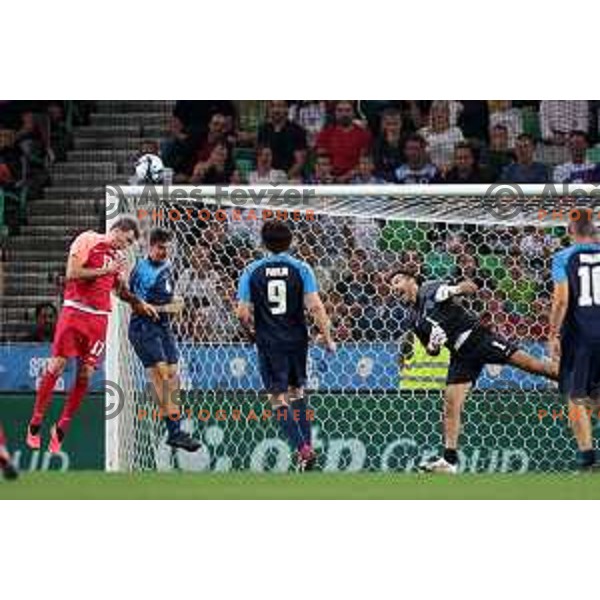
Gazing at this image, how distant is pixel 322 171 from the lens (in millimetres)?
18766

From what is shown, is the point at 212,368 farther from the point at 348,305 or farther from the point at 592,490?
the point at 592,490

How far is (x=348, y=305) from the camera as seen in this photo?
50.3ft

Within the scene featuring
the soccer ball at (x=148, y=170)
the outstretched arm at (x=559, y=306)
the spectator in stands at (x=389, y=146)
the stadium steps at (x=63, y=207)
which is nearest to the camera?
the outstretched arm at (x=559, y=306)

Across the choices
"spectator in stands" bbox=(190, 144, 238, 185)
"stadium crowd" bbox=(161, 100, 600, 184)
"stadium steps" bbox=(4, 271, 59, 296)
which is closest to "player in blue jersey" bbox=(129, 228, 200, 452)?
"stadium steps" bbox=(4, 271, 59, 296)

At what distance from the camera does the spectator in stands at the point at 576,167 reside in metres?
18.2

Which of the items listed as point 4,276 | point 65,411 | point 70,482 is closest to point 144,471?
point 65,411

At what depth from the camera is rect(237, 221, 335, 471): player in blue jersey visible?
1315 cm

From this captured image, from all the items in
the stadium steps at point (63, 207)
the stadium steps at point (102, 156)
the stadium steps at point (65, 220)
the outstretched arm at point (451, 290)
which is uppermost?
the stadium steps at point (102, 156)

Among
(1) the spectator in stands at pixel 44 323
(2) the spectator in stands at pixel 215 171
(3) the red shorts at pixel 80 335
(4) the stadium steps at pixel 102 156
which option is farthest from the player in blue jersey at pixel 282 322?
(4) the stadium steps at pixel 102 156

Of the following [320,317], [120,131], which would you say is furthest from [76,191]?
[320,317]

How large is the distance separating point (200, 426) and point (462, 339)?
2888 millimetres

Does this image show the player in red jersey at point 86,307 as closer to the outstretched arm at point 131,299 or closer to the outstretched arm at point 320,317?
the outstretched arm at point 131,299

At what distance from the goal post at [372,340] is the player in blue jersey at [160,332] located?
2.33 feet

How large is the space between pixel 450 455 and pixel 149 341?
240 cm
